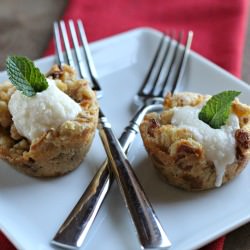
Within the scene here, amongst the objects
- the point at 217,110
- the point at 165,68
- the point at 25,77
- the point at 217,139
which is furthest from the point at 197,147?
the point at 165,68

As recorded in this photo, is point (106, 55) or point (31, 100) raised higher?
point (31, 100)

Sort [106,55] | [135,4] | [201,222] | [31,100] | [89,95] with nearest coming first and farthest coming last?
1. [201,222]
2. [31,100]
3. [89,95]
4. [106,55]
5. [135,4]

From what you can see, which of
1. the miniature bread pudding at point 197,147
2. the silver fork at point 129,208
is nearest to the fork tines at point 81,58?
the silver fork at point 129,208

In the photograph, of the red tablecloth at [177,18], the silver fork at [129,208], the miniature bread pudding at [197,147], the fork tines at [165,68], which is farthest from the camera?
the red tablecloth at [177,18]

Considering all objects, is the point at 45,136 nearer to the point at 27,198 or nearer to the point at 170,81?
the point at 27,198

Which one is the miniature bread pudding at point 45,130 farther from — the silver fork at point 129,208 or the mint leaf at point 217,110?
the mint leaf at point 217,110

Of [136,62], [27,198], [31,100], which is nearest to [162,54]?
[136,62]
